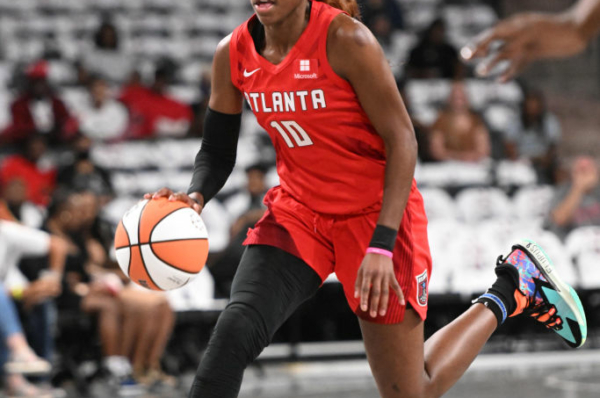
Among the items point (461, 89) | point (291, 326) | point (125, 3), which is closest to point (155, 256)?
point (291, 326)

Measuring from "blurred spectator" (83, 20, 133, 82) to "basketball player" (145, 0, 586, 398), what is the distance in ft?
24.5

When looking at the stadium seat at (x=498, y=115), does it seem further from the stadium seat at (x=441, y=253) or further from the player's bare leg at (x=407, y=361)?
the player's bare leg at (x=407, y=361)

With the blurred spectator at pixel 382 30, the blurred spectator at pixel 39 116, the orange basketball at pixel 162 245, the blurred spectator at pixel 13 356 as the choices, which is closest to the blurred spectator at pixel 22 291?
the blurred spectator at pixel 13 356

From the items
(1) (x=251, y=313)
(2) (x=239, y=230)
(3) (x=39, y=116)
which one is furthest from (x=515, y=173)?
(1) (x=251, y=313)

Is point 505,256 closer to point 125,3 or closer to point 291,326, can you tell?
point 291,326

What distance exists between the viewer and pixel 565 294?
13.1 ft

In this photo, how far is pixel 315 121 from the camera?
3.10m

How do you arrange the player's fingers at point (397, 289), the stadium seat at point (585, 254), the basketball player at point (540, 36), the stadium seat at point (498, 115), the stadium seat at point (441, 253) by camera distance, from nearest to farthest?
the basketball player at point (540, 36) → the player's fingers at point (397, 289) → the stadium seat at point (441, 253) → the stadium seat at point (585, 254) → the stadium seat at point (498, 115)

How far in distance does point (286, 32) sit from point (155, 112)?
6856 mm

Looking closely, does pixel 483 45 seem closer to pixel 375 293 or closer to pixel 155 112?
pixel 375 293

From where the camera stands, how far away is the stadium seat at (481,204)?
838 centimetres

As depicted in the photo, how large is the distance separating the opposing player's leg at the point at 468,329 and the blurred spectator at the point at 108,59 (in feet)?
24.6

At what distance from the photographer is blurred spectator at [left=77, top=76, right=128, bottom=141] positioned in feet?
31.2

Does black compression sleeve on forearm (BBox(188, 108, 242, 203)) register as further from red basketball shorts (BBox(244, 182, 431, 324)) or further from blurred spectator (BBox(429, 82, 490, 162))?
blurred spectator (BBox(429, 82, 490, 162))
